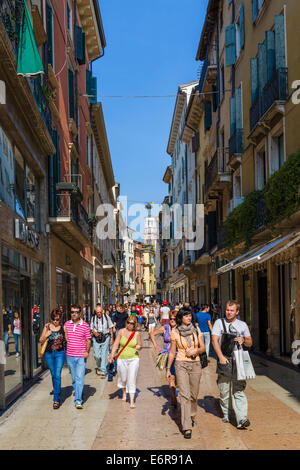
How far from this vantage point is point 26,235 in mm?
12055

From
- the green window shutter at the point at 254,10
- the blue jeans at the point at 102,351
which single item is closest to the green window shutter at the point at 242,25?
the green window shutter at the point at 254,10

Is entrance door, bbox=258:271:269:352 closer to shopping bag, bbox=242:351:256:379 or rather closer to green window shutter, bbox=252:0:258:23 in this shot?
green window shutter, bbox=252:0:258:23

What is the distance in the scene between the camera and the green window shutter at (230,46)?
70.2ft

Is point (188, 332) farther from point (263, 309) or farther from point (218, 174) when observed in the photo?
point (218, 174)

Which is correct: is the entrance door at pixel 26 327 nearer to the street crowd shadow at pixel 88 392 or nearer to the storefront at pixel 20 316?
the storefront at pixel 20 316

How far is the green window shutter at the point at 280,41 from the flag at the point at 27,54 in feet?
21.7

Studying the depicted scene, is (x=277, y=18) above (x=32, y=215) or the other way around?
above

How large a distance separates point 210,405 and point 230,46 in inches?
618
